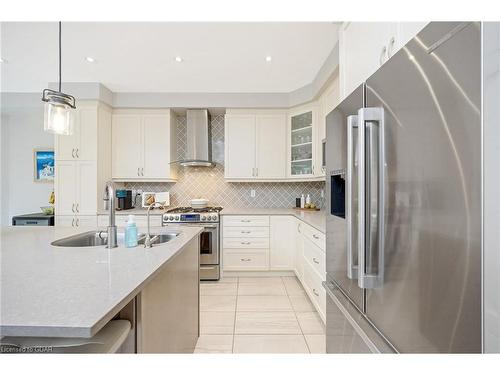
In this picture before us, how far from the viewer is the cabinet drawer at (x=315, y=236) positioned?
2.11m

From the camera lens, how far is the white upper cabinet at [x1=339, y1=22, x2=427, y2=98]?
941mm

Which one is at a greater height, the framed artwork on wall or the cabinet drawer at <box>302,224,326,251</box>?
the framed artwork on wall


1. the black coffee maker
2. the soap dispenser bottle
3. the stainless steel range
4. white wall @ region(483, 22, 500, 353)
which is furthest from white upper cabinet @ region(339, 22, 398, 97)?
the black coffee maker

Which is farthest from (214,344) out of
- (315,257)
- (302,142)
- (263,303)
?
(302,142)

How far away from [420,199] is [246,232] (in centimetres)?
285

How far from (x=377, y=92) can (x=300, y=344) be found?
193 centimetres

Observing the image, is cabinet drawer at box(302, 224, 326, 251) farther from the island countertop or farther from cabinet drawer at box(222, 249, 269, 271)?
the island countertop

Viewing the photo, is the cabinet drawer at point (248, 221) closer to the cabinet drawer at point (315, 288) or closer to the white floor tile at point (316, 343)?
the cabinet drawer at point (315, 288)

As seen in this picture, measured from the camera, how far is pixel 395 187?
79cm

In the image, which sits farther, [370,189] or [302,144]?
[302,144]

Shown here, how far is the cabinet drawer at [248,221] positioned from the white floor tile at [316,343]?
1.58 metres

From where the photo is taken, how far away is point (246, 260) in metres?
3.42

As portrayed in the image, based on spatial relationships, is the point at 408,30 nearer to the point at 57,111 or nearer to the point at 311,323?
the point at 57,111
